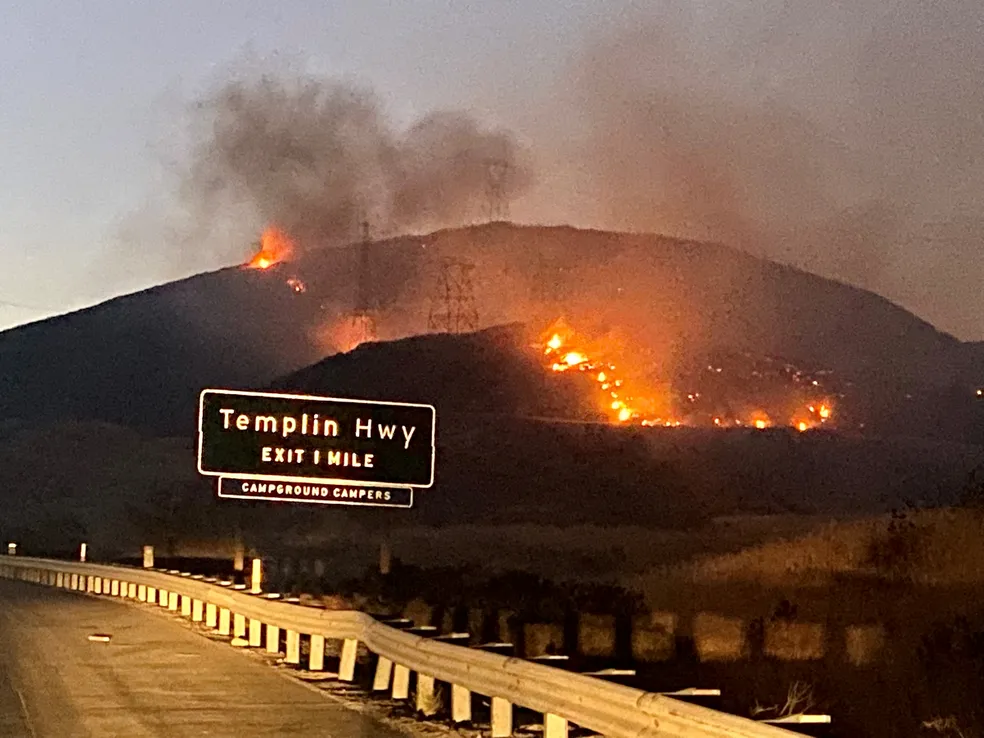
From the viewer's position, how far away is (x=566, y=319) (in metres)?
154

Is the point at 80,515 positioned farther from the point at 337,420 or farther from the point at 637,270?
the point at 637,270

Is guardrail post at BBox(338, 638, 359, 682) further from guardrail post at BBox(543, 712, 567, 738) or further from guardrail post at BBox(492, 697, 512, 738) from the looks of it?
guardrail post at BBox(543, 712, 567, 738)

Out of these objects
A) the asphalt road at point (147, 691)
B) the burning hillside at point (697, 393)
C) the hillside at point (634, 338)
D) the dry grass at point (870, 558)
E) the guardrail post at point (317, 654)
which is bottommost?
the asphalt road at point (147, 691)

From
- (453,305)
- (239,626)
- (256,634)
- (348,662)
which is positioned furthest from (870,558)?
(453,305)

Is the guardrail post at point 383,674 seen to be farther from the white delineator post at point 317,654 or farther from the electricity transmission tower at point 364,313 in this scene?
the electricity transmission tower at point 364,313

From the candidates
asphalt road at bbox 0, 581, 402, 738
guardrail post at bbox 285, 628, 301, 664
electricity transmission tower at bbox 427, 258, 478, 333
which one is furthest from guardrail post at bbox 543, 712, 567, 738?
electricity transmission tower at bbox 427, 258, 478, 333

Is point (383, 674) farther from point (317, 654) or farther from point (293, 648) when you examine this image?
point (293, 648)

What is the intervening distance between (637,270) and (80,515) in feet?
329

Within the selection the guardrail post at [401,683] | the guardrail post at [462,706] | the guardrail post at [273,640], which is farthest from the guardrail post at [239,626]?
the guardrail post at [462,706]

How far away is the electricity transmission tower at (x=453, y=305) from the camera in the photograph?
167 metres

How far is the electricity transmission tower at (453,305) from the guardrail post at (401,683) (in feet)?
462

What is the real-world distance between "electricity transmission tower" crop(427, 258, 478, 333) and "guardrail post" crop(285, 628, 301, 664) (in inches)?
5379

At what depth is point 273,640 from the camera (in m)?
21.8

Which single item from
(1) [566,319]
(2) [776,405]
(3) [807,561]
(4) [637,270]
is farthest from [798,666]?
(4) [637,270]
